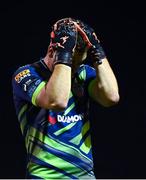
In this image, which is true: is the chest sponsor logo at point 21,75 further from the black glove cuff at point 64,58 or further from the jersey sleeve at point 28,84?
the black glove cuff at point 64,58

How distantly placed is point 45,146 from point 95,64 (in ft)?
1.34

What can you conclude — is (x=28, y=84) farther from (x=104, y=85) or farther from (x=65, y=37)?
(x=104, y=85)

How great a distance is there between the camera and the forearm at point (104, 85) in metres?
2.63

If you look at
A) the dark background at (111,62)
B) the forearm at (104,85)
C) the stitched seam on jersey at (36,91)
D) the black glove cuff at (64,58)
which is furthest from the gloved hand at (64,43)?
the dark background at (111,62)

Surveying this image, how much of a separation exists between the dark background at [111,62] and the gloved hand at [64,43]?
1538 mm

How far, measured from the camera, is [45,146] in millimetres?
2488

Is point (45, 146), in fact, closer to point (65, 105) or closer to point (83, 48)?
point (65, 105)

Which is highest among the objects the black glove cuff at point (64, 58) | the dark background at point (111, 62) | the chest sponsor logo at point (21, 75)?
the black glove cuff at point (64, 58)

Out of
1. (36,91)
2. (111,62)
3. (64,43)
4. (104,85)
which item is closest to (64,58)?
(64,43)

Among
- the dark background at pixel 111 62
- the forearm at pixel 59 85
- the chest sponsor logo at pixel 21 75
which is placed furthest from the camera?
the dark background at pixel 111 62

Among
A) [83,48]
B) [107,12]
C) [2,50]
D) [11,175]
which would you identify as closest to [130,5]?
[107,12]

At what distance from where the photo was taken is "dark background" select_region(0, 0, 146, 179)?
4020mm

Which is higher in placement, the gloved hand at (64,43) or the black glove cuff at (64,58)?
the gloved hand at (64,43)

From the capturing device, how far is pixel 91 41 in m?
2.59
